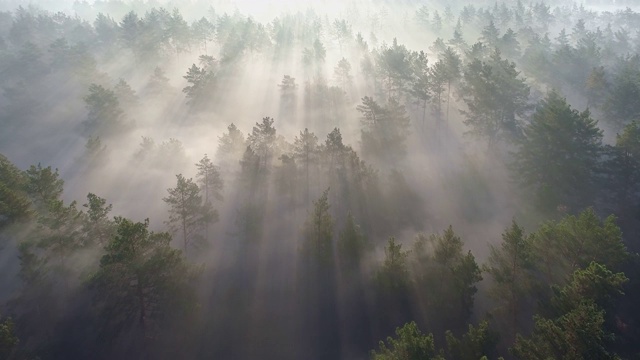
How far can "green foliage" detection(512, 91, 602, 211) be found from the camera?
3944 cm

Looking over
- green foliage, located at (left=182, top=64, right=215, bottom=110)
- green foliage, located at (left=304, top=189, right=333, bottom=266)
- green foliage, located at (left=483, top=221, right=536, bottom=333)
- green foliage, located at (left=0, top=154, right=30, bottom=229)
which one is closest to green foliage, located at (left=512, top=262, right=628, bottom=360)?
green foliage, located at (left=483, top=221, right=536, bottom=333)

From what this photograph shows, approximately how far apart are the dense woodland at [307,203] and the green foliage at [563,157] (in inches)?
9.2

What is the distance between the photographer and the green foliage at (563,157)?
39438 millimetres

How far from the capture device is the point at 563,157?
4066 centimetres

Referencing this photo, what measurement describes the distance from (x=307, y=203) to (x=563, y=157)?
3161 centimetres

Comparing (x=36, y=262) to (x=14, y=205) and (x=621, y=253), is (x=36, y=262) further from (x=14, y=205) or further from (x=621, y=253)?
(x=621, y=253)

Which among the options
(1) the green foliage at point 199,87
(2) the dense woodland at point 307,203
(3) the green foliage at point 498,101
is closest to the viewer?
(2) the dense woodland at point 307,203

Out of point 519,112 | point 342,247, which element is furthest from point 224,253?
point 519,112

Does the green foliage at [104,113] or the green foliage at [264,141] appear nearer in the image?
the green foliage at [264,141]

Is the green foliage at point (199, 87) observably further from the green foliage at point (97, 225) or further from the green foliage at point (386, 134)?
the green foliage at point (97, 225)

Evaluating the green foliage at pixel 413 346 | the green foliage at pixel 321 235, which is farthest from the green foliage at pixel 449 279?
the green foliage at pixel 413 346

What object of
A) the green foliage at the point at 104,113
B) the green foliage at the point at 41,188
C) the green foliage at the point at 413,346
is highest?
the green foliage at the point at 104,113

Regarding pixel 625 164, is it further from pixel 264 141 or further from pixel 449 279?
pixel 264 141

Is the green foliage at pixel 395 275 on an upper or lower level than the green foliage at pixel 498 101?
lower
